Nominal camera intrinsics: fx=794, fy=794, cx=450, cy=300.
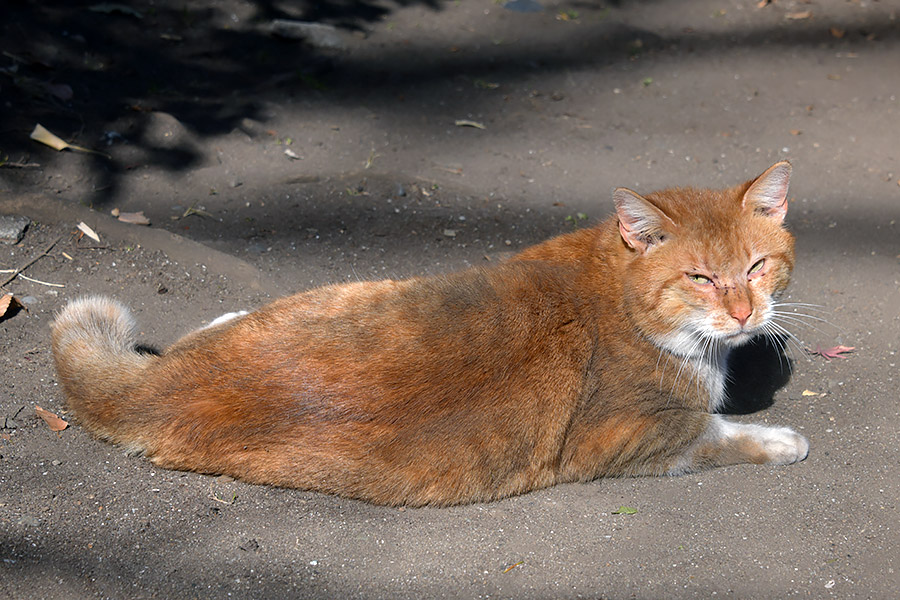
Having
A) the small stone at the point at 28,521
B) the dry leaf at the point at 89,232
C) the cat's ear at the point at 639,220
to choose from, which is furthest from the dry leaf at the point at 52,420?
the cat's ear at the point at 639,220

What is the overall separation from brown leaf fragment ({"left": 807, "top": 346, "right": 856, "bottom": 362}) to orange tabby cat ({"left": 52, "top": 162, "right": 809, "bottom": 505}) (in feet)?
3.16

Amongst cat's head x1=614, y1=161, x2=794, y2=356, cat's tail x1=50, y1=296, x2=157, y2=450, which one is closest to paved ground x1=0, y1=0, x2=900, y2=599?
cat's tail x1=50, y1=296, x2=157, y2=450

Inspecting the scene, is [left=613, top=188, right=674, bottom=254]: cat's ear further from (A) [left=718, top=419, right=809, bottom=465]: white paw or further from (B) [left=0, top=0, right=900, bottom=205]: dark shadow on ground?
(B) [left=0, top=0, right=900, bottom=205]: dark shadow on ground

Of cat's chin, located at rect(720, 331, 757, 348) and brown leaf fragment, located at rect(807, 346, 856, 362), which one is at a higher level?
cat's chin, located at rect(720, 331, 757, 348)

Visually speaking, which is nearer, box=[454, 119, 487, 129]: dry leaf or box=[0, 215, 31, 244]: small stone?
box=[0, 215, 31, 244]: small stone

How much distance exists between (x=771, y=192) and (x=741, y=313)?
602mm

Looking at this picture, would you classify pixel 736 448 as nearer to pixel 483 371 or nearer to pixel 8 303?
pixel 483 371

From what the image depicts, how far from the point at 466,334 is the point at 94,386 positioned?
162 centimetres

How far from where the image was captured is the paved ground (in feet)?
10.5

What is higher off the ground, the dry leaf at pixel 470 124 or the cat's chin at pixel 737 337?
the cat's chin at pixel 737 337

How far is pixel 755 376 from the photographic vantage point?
4.46 meters

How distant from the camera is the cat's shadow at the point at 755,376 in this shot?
4273mm

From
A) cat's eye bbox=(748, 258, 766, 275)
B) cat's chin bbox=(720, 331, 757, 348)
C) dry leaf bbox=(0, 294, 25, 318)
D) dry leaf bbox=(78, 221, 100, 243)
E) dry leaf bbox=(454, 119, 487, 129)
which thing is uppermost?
cat's eye bbox=(748, 258, 766, 275)

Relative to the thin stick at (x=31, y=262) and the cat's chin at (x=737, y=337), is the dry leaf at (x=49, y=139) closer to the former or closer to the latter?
the thin stick at (x=31, y=262)
